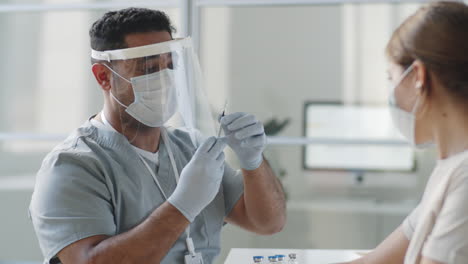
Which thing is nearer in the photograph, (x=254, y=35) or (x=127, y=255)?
(x=127, y=255)

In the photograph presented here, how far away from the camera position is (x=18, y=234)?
12.1ft

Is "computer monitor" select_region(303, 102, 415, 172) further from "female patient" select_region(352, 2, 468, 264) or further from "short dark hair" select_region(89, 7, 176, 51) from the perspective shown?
"female patient" select_region(352, 2, 468, 264)

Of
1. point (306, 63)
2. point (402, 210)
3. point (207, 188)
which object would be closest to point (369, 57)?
point (306, 63)

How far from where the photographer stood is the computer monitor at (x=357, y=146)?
11.4ft

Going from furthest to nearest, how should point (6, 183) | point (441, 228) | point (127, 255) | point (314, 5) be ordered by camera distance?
point (6, 183) → point (314, 5) → point (127, 255) → point (441, 228)

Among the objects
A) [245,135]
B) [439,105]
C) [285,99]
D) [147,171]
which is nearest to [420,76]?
[439,105]

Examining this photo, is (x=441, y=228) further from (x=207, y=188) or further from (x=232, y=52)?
(x=232, y=52)

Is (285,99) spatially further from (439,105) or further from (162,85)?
(439,105)

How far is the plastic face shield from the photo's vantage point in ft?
5.33

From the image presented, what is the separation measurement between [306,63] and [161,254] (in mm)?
2319

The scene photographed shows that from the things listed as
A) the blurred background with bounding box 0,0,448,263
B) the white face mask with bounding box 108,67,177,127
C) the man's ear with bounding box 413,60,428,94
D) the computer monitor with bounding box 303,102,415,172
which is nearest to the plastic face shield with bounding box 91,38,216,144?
the white face mask with bounding box 108,67,177,127

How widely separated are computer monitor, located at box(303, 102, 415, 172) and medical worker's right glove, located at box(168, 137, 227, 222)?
76.1 inches

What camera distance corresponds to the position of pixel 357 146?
11.4 feet

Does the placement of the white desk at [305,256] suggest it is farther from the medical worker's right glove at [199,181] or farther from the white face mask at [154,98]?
the white face mask at [154,98]
